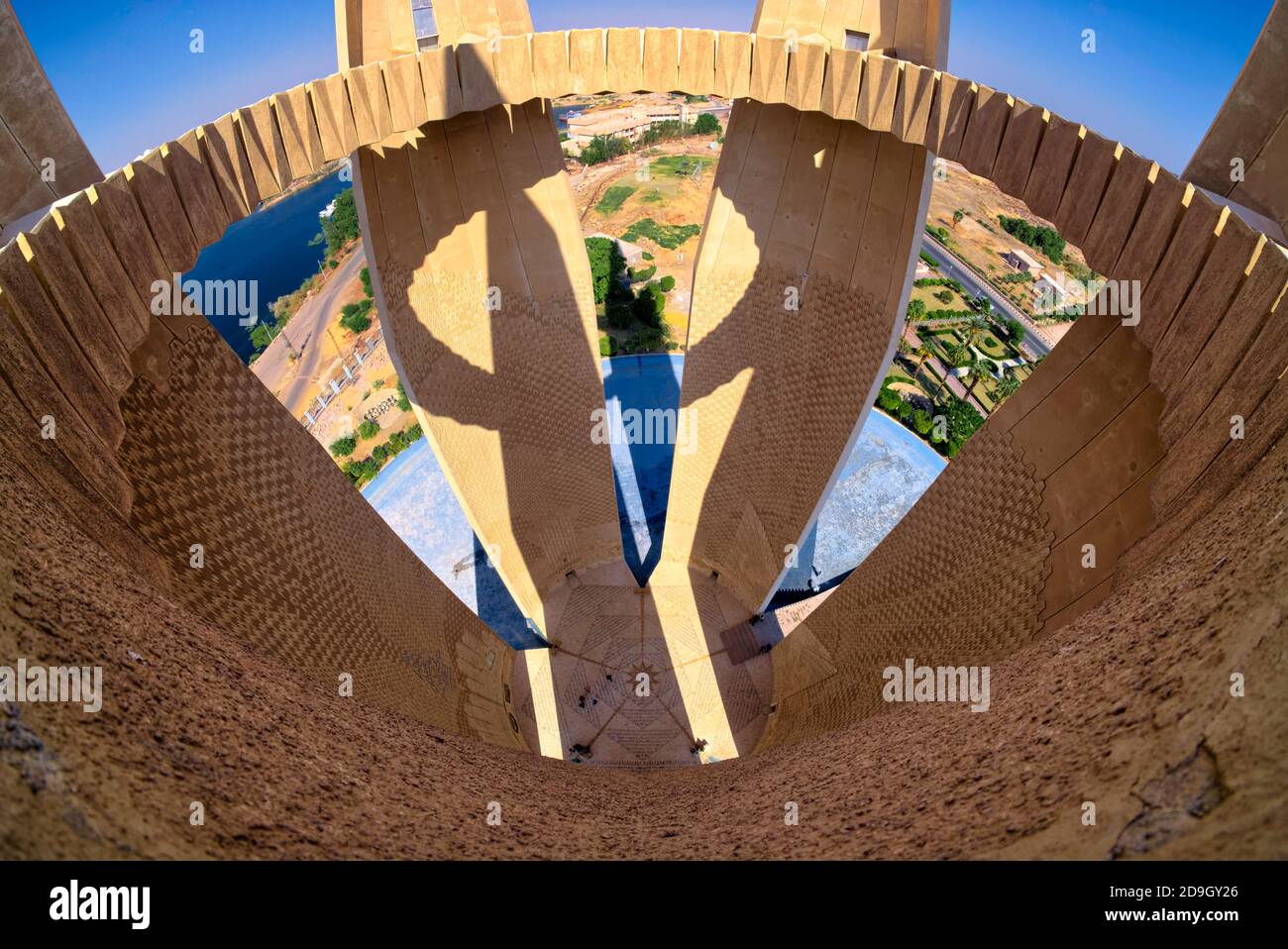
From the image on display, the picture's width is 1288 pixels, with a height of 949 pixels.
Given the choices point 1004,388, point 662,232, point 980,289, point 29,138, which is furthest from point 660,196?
point 29,138

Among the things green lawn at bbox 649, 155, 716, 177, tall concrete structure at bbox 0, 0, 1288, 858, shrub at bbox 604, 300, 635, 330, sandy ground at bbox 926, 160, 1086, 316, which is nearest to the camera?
tall concrete structure at bbox 0, 0, 1288, 858

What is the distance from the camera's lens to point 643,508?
1254 cm

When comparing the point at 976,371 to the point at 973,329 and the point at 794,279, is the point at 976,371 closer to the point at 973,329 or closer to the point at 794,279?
the point at 973,329

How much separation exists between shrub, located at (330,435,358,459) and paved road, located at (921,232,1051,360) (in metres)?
16.5

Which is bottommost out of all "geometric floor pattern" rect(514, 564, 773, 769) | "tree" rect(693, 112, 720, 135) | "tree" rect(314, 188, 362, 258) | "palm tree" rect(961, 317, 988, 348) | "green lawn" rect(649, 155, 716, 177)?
"geometric floor pattern" rect(514, 564, 773, 769)

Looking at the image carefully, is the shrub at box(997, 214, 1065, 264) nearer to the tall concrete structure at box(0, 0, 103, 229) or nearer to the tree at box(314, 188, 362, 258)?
the tree at box(314, 188, 362, 258)

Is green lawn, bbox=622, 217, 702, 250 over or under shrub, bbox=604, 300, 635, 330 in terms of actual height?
over

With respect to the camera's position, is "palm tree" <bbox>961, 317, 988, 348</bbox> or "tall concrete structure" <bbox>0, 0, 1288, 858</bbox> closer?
"tall concrete structure" <bbox>0, 0, 1288, 858</bbox>

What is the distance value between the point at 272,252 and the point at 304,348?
16.0 metres

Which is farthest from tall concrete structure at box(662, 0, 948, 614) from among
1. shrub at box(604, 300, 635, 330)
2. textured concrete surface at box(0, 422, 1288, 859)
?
shrub at box(604, 300, 635, 330)

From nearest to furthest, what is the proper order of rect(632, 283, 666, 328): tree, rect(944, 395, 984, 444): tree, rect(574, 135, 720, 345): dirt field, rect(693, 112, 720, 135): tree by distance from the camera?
rect(944, 395, 984, 444): tree → rect(632, 283, 666, 328): tree → rect(574, 135, 720, 345): dirt field → rect(693, 112, 720, 135): tree

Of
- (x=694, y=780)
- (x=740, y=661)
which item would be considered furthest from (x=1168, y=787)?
(x=740, y=661)

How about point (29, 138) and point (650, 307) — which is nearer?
point (29, 138)

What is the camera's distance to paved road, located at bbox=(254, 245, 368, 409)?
1827 centimetres
